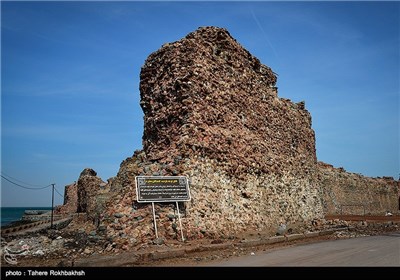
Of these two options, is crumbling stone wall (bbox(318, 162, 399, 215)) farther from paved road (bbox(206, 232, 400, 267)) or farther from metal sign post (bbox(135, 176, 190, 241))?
metal sign post (bbox(135, 176, 190, 241))

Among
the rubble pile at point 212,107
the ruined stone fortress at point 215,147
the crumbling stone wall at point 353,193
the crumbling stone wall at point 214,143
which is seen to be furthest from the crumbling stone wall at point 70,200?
the rubble pile at point 212,107

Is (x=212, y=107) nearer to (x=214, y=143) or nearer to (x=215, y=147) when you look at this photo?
(x=214, y=143)

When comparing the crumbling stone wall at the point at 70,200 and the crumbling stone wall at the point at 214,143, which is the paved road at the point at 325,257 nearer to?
the crumbling stone wall at the point at 214,143

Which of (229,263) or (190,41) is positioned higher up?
(190,41)

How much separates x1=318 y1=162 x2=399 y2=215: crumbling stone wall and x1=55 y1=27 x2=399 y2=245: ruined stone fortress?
67.4 ft

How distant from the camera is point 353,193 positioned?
145 ft

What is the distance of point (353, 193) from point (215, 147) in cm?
3708

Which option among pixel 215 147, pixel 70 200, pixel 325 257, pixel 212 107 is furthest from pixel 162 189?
pixel 70 200

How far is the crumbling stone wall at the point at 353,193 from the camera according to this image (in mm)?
39319

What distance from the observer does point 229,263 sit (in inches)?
324

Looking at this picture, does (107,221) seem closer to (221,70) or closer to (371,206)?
(221,70)
